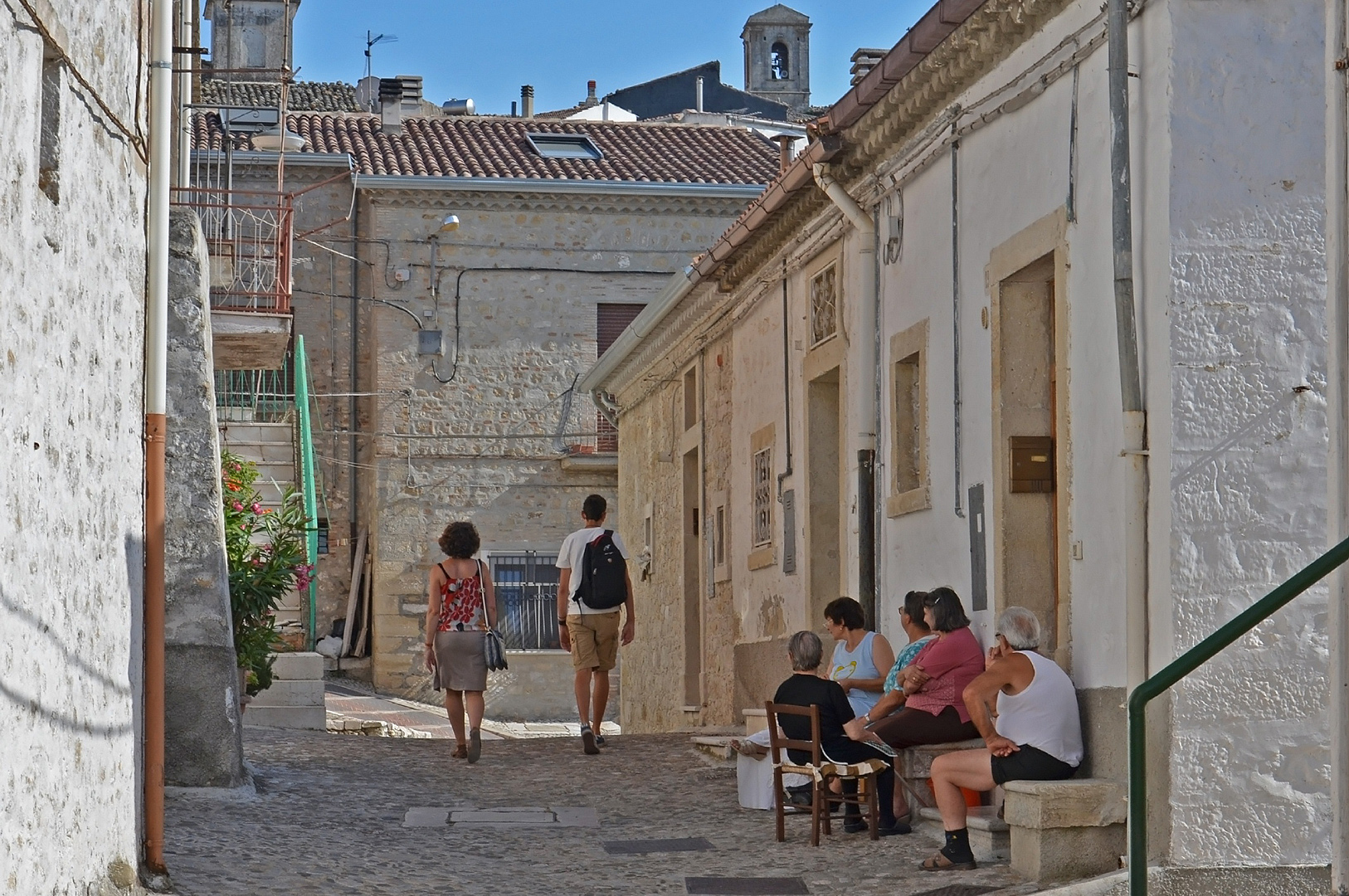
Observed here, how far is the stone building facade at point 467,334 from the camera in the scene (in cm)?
2542

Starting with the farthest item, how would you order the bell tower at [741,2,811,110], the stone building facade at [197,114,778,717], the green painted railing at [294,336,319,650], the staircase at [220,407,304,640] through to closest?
the bell tower at [741,2,811,110], the stone building facade at [197,114,778,717], the staircase at [220,407,304,640], the green painted railing at [294,336,319,650]

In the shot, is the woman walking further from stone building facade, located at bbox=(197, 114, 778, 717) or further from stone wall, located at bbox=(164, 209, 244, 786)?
stone building facade, located at bbox=(197, 114, 778, 717)

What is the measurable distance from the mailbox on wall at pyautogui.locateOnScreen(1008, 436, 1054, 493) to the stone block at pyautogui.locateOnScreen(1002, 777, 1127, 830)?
→ 1873 millimetres

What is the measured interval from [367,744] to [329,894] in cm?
551

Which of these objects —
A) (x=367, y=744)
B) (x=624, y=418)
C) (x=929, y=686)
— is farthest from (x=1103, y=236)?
(x=624, y=418)

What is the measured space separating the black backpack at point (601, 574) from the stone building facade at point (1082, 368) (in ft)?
4.45

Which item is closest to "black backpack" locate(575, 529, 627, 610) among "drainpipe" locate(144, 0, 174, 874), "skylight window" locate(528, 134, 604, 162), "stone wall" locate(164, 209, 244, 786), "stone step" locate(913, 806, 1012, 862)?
"stone wall" locate(164, 209, 244, 786)

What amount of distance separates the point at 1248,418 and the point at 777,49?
44101 millimetres

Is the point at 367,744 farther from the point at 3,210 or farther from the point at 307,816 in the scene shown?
the point at 3,210

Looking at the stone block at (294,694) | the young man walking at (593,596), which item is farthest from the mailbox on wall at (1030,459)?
the stone block at (294,694)

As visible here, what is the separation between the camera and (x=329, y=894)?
660cm

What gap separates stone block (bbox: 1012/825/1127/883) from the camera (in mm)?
6535

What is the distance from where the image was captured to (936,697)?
8.00 metres

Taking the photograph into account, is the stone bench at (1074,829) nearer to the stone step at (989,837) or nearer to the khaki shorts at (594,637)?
the stone step at (989,837)
